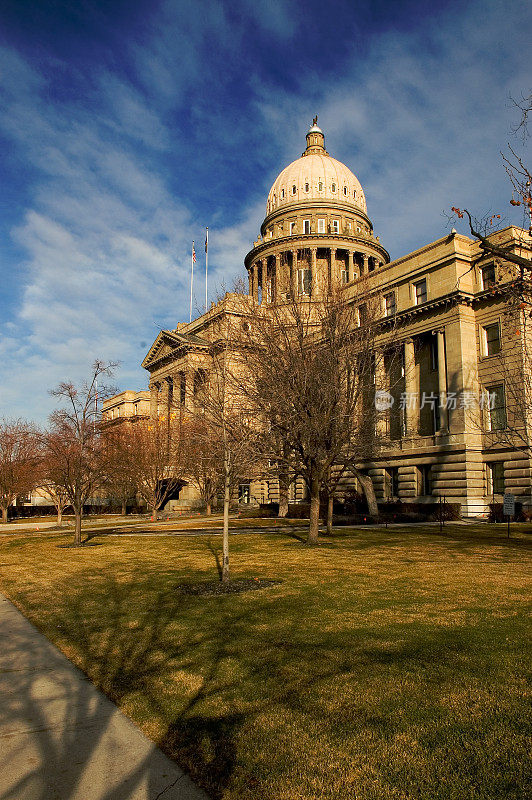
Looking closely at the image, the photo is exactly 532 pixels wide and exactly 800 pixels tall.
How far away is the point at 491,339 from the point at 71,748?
45352mm

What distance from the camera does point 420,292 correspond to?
49594mm

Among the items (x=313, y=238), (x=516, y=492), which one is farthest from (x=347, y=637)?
(x=313, y=238)

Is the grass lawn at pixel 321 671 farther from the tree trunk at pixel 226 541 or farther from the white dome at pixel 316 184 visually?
the white dome at pixel 316 184

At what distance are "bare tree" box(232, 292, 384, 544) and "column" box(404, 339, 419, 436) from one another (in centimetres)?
2307

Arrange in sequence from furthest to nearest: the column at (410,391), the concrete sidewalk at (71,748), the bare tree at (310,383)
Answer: the column at (410,391)
the bare tree at (310,383)
the concrete sidewalk at (71,748)

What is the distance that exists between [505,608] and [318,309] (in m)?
16.1

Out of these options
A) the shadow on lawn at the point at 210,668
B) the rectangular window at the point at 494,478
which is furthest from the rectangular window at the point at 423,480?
the shadow on lawn at the point at 210,668

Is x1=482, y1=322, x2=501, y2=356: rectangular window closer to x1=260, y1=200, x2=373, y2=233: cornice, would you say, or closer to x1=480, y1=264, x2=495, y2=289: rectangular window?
x1=480, y1=264, x2=495, y2=289: rectangular window

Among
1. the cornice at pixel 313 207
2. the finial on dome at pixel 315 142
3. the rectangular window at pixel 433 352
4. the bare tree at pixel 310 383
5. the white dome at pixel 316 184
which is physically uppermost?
the finial on dome at pixel 315 142

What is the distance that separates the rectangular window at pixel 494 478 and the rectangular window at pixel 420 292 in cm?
1436

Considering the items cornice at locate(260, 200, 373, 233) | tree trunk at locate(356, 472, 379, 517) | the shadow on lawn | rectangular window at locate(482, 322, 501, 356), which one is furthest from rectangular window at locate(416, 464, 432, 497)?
cornice at locate(260, 200, 373, 233)

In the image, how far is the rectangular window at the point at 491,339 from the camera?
4484cm

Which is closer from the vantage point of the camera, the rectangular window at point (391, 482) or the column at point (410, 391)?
the column at point (410, 391)

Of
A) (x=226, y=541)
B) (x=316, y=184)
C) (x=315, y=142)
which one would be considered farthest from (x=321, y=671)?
(x=315, y=142)
